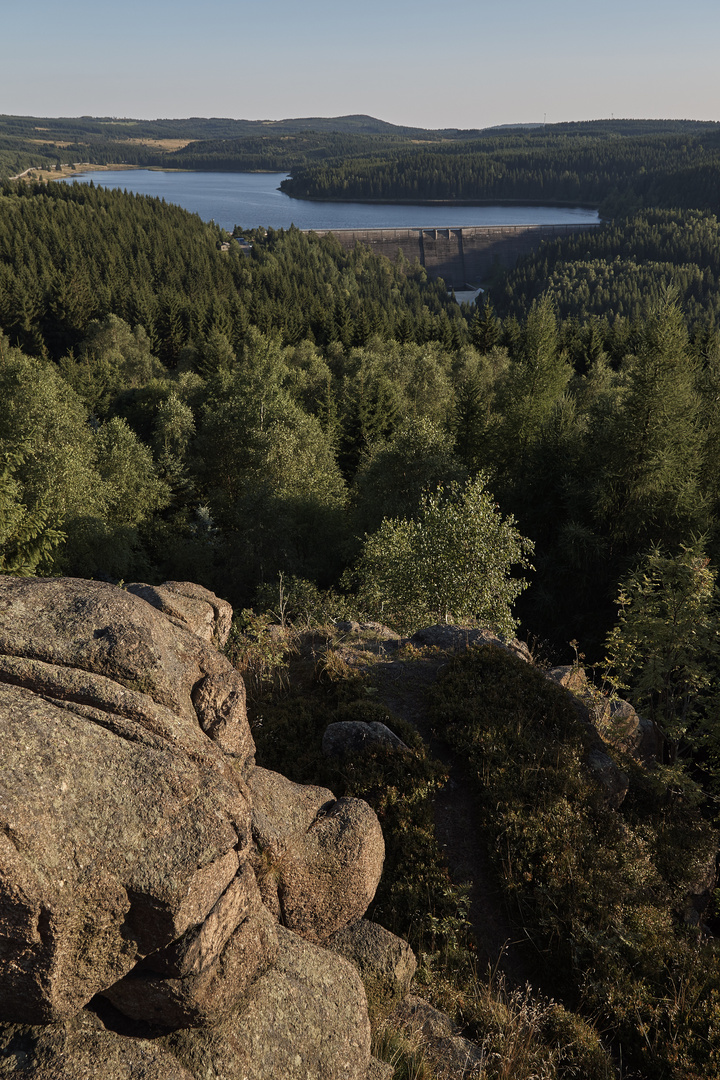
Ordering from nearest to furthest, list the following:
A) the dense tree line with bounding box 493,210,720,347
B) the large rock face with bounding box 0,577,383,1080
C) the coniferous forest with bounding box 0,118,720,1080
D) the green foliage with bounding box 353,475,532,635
Answer: the large rock face with bounding box 0,577,383,1080 < the coniferous forest with bounding box 0,118,720,1080 < the green foliage with bounding box 353,475,532,635 < the dense tree line with bounding box 493,210,720,347

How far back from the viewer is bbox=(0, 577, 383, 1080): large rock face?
547 cm

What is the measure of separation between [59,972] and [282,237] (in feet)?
657

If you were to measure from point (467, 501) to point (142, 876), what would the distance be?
1774cm

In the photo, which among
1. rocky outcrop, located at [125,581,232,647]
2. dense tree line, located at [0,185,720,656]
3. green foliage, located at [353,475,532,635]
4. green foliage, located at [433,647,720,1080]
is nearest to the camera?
green foliage, located at [433,647,720,1080]

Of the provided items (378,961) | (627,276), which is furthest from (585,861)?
(627,276)

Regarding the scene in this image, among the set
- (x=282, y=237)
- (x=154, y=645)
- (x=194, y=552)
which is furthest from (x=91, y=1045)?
(x=282, y=237)

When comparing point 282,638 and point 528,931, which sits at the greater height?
point 282,638

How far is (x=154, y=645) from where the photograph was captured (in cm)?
784

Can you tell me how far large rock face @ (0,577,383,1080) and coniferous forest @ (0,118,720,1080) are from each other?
14.3ft

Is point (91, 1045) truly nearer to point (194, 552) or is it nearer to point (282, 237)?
point (194, 552)

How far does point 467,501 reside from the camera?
2186 cm

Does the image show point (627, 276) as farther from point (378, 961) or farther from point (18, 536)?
point (378, 961)

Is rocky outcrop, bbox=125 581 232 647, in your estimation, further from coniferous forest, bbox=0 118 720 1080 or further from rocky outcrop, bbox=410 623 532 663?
rocky outcrop, bbox=410 623 532 663

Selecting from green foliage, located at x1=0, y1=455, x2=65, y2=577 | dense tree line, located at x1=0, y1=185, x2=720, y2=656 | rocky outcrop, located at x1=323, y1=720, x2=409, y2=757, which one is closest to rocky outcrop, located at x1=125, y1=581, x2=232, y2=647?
rocky outcrop, located at x1=323, y1=720, x2=409, y2=757
